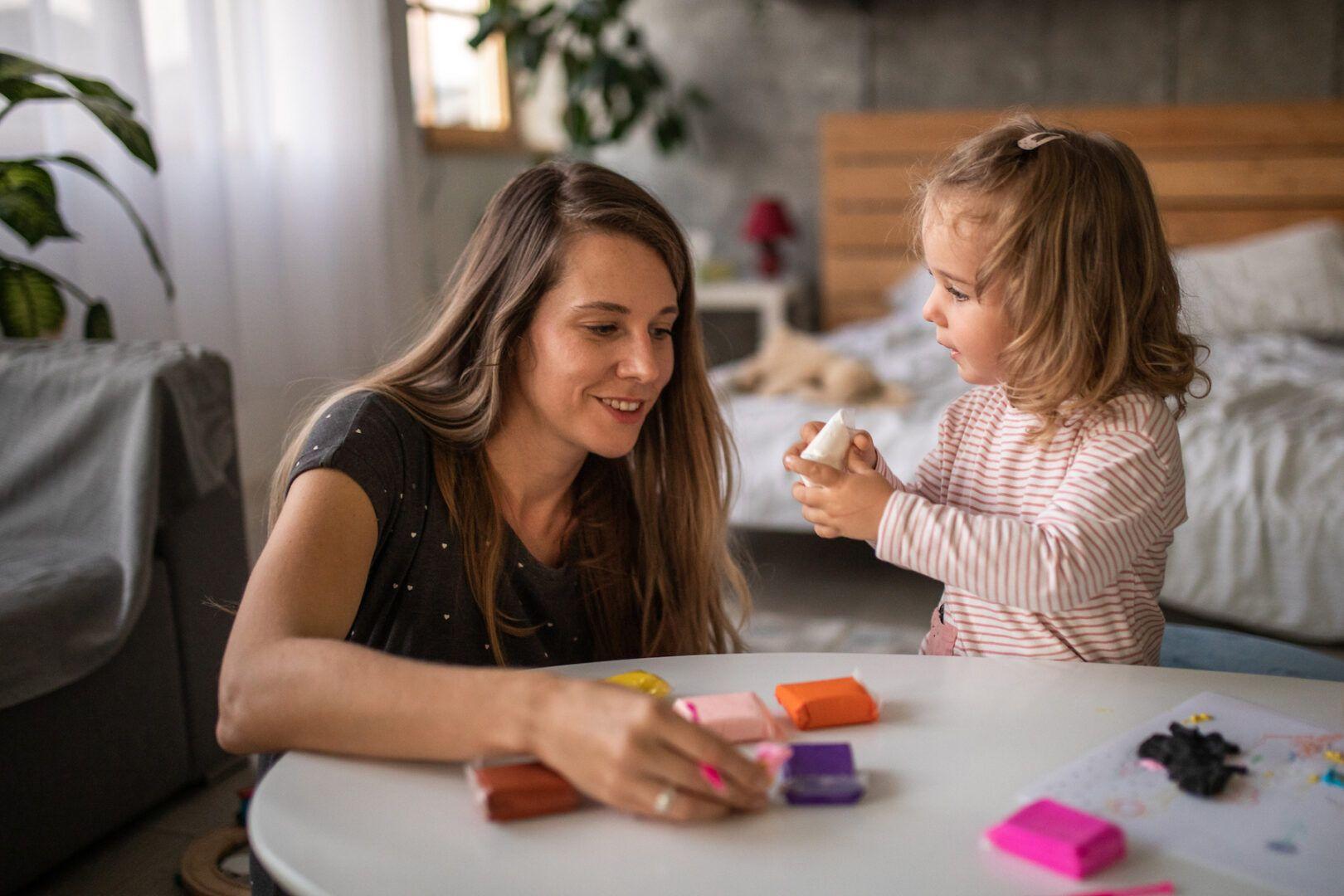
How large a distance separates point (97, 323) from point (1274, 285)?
3.32m

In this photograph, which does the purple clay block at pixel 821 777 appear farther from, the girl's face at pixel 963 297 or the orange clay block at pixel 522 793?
the girl's face at pixel 963 297

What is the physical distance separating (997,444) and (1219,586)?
1507 millimetres

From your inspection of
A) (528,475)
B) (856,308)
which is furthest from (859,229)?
(528,475)

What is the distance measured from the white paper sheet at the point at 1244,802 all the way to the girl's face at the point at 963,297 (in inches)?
15.9

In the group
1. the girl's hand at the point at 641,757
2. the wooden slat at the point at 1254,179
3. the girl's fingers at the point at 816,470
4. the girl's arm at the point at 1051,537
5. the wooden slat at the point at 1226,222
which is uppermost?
the wooden slat at the point at 1254,179

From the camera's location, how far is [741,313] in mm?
4652

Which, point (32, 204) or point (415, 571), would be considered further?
point (32, 204)

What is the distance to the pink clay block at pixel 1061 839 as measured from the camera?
0.73 m

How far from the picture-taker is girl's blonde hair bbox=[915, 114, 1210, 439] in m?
1.13

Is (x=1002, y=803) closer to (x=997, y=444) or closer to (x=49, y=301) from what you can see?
(x=997, y=444)

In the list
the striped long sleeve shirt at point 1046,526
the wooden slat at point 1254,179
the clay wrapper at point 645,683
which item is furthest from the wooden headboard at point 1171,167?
the clay wrapper at point 645,683

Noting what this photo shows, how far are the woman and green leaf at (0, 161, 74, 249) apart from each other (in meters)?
1.07

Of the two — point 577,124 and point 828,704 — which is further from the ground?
point 577,124

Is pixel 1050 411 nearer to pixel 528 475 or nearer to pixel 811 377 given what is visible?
pixel 528 475
